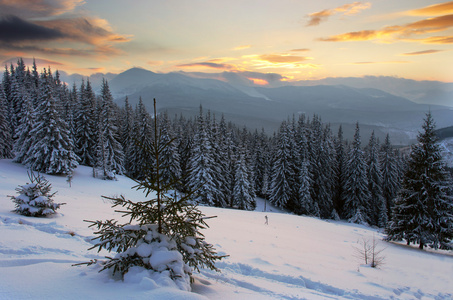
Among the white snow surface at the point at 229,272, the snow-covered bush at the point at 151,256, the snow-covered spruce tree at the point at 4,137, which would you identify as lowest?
the white snow surface at the point at 229,272

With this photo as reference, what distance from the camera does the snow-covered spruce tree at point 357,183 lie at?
44.7m

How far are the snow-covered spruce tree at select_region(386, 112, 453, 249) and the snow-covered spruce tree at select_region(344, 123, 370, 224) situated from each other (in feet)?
76.9

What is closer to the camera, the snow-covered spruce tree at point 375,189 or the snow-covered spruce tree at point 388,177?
the snow-covered spruce tree at point 375,189

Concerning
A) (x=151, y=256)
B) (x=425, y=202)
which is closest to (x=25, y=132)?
(x=151, y=256)

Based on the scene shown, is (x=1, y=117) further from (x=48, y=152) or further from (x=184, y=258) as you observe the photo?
(x=184, y=258)

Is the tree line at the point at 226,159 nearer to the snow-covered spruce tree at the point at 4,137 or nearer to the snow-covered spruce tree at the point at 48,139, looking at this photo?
the snow-covered spruce tree at the point at 4,137

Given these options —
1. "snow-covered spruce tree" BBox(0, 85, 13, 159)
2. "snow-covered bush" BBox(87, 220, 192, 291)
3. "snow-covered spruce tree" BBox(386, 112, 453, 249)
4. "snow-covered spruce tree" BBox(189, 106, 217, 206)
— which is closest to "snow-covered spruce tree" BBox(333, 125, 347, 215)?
"snow-covered spruce tree" BBox(189, 106, 217, 206)

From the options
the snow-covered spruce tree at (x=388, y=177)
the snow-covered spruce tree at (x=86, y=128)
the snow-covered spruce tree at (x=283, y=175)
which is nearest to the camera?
the snow-covered spruce tree at (x=86, y=128)

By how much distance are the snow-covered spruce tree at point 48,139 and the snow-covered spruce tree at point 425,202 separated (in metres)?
36.3

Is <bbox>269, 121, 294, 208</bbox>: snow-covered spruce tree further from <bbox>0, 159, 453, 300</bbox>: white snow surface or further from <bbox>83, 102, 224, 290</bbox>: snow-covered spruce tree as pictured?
<bbox>83, 102, 224, 290</bbox>: snow-covered spruce tree

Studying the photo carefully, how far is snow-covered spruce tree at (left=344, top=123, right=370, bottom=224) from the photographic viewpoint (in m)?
44.7

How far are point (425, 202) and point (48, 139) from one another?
4073 centimetres

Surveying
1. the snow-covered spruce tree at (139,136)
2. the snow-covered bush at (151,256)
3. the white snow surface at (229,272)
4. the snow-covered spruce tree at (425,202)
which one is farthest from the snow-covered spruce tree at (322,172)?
the snow-covered bush at (151,256)

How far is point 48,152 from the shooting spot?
31562 millimetres
